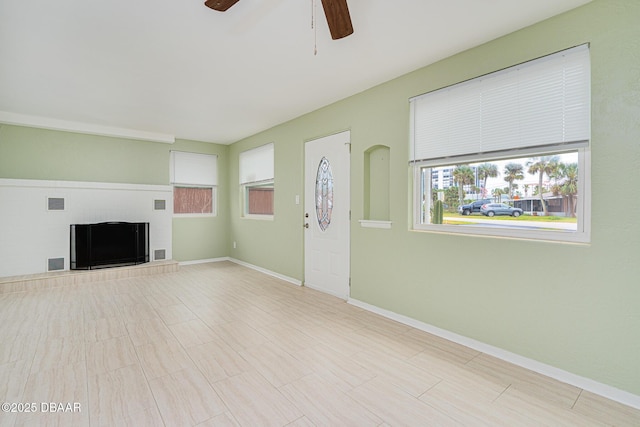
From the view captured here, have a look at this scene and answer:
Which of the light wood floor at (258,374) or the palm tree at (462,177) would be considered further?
the palm tree at (462,177)

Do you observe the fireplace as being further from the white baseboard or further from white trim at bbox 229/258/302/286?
white trim at bbox 229/258/302/286

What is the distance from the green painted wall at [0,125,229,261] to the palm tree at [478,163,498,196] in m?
5.41

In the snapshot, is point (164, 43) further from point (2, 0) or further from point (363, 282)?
point (363, 282)

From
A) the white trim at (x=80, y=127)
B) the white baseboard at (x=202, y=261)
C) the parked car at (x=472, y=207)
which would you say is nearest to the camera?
the parked car at (x=472, y=207)

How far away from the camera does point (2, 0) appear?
2.02m

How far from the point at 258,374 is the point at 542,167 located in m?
2.72

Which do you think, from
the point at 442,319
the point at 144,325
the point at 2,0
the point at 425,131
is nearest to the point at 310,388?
the point at 442,319

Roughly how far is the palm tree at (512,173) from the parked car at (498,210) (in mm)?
94

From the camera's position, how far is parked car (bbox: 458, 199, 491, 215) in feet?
8.80

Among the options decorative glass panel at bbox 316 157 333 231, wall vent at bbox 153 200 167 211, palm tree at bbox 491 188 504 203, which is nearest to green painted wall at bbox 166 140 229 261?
wall vent at bbox 153 200 167 211

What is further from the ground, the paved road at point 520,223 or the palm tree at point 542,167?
the palm tree at point 542,167

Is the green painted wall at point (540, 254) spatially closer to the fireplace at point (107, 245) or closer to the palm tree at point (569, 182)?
the palm tree at point (569, 182)

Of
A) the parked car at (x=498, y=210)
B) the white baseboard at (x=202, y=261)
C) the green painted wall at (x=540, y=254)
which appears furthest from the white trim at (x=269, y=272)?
the parked car at (x=498, y=210)

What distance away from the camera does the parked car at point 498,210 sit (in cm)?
248
